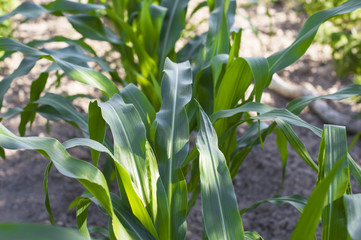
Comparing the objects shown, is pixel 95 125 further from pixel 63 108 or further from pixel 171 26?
pixel 171 26

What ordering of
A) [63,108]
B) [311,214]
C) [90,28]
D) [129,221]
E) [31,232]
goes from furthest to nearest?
[90,28]
[63,108]
[129,221]
[311,214]
[31,232]

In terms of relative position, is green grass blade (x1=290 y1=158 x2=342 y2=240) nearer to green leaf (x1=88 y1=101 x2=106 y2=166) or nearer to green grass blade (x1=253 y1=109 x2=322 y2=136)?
green grass blade (x1=253 y1=109 x2=322 y2=136)

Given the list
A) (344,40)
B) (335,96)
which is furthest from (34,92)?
(344,40)

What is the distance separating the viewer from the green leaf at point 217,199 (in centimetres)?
68

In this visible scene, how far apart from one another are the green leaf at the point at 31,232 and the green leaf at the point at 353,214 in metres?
0.43

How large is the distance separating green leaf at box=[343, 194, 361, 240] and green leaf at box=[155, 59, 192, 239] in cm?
33

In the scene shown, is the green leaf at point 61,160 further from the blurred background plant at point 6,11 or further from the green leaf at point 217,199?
the blurred background plant at point 6,11

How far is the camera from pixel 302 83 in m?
2.31

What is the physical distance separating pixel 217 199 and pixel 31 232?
40 cm

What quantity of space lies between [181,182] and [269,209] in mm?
804

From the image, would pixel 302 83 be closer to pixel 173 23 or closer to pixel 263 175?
pixel 263 175

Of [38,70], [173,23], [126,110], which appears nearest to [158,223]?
[126,110]

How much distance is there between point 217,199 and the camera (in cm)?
71

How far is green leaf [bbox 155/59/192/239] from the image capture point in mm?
835
